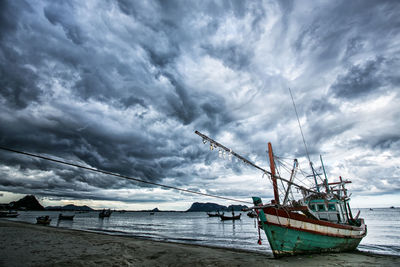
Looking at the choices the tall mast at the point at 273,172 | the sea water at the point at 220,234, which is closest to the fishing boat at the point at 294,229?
the tall mast at the point at 273,172

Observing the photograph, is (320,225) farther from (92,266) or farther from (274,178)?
(92,266)

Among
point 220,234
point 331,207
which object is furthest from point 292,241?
point 220,234

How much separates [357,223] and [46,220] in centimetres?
6481

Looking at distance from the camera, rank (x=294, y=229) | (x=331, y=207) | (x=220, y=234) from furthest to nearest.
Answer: (x=220, y=234) → (x=331, y=207) → (x=294, y=229)

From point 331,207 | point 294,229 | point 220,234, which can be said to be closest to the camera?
point 294,229

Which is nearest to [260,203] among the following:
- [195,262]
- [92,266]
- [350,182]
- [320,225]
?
[320,225]

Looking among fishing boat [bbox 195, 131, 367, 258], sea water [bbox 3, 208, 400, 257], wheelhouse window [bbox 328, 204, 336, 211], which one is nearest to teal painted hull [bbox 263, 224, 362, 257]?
fishing boat [bbox 195, 131, 367, 258]

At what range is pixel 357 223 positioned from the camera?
72.6 feet

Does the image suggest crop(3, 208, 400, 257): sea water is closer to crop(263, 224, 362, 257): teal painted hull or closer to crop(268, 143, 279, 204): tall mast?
crop(263, 224, 362, 257): teal painted hull

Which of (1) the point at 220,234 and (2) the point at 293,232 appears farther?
(1) the point at 220,234

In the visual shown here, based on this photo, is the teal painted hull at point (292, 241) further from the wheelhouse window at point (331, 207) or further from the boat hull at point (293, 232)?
the wheelhouse window at point (331, 207)

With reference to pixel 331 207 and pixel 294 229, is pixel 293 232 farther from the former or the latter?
pixel 331 207

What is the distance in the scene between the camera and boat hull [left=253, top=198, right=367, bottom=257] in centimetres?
1296

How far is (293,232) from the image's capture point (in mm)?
13141
